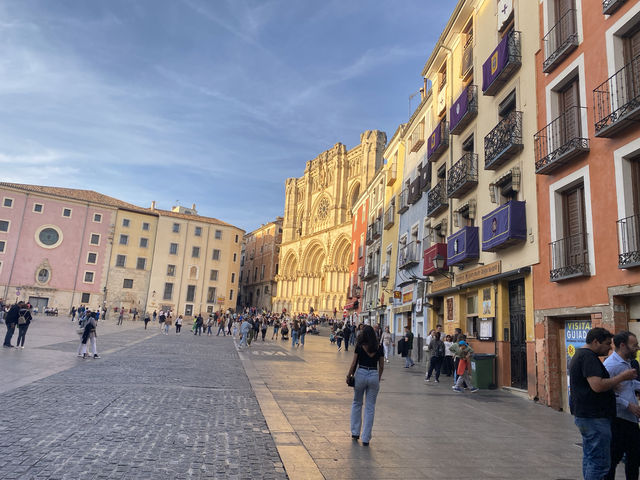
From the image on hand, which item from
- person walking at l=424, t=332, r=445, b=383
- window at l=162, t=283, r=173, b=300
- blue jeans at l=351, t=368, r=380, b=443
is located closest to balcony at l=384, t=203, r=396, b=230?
person walking at l=424, t=332, r=445, b=383

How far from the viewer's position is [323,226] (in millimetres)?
75250

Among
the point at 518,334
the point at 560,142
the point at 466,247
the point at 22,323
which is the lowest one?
the point at 22,323

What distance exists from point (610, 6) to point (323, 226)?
217 feet

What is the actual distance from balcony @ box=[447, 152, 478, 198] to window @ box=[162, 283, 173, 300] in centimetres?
5230

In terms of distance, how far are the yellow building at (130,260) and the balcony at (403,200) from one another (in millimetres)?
43203

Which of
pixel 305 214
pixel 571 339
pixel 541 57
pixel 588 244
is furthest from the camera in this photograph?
pixel 305 214

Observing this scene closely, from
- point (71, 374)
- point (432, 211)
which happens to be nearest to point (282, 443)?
point (71, 374)

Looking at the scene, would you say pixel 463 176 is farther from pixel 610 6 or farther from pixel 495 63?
pixel 610 6

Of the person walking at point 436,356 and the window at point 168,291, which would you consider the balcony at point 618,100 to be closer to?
the person walking at point 436,356

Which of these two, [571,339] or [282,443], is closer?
[282,443]

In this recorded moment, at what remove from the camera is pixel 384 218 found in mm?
29797

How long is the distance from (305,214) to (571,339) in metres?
70.9

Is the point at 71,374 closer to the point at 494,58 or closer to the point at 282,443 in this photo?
the point at 282,443

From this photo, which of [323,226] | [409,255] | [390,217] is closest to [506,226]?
[409,255]
